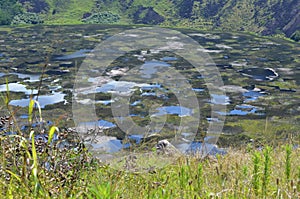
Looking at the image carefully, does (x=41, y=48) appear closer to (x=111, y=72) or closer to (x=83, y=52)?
(x=83, y=52)

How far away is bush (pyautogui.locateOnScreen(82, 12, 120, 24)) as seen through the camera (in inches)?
3083

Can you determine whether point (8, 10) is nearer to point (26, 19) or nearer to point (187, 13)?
point (26, 19)

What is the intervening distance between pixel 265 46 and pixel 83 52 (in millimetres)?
20754

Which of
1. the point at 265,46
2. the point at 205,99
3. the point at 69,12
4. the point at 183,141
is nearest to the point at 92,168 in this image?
the point at 183,141

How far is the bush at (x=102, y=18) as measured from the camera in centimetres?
7831

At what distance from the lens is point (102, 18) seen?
79.5m

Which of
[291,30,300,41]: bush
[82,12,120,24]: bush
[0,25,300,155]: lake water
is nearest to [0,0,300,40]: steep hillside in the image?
[82,12,120,24]: bush

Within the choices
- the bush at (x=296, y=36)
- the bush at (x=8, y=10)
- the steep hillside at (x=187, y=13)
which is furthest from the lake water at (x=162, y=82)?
the bush at (x=8, y=10)

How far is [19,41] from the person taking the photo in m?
53.3

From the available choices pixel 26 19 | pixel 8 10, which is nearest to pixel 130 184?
pixel 26 19

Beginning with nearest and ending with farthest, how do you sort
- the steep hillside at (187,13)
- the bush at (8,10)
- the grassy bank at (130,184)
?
the grassy bank at (130,184) → the steep hillside at (187,13) → the bush at (8,10)

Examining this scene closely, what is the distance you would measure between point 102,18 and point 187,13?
48.1 feet

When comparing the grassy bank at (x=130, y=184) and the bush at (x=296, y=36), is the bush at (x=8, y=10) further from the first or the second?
the grassy bank at (x=130, y=184)

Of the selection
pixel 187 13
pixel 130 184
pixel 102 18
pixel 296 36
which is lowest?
pixel 102 18
